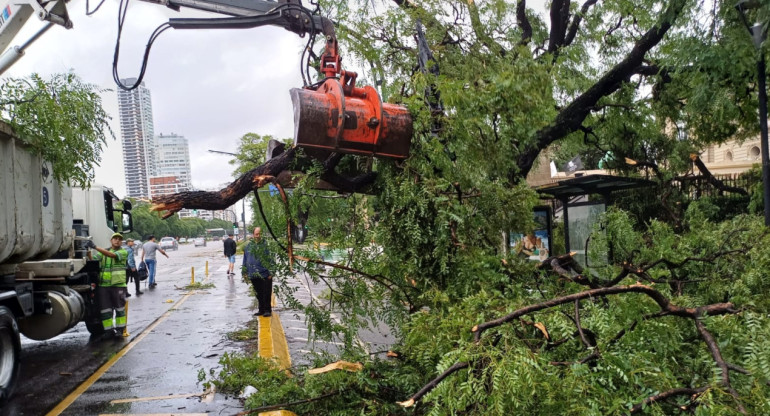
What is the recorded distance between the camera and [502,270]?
4574 mm

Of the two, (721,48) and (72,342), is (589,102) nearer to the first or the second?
(721,48)

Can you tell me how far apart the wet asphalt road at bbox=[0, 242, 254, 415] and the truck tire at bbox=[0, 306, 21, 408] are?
0.73ft

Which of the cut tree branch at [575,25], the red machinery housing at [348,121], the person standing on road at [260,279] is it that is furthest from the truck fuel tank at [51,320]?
the cut tree branch at [575,25]

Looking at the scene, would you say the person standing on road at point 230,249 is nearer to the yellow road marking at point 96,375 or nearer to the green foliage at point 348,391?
the yellow road marking at point 96,375

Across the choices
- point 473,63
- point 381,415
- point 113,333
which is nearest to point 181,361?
point 113,333

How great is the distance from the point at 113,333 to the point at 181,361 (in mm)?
2841

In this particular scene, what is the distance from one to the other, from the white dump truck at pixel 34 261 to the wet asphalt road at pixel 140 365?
1.76ft

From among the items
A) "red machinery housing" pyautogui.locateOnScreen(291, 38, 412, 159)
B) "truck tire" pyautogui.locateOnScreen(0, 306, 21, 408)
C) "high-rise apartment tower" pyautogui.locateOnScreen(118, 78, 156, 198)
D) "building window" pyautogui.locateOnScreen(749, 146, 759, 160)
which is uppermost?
"high-rise apartment tower" pyautogui.locateOnScreen(118, 78, 156, 198)

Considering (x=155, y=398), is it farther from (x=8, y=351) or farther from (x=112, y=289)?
(x=112, y=289)

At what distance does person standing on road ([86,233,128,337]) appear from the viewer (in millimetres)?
9812

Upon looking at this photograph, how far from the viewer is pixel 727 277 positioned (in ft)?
18.0

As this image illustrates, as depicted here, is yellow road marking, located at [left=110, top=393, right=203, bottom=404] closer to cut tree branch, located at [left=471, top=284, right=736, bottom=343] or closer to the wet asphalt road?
the wet asphalt road

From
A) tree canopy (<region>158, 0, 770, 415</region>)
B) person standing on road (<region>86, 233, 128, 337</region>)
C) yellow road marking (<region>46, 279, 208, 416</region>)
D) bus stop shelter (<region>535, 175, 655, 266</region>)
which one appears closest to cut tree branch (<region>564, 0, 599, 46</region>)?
tree canopy (<region>158, 0, 770, 415</region>)

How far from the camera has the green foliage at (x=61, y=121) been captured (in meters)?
6.93
